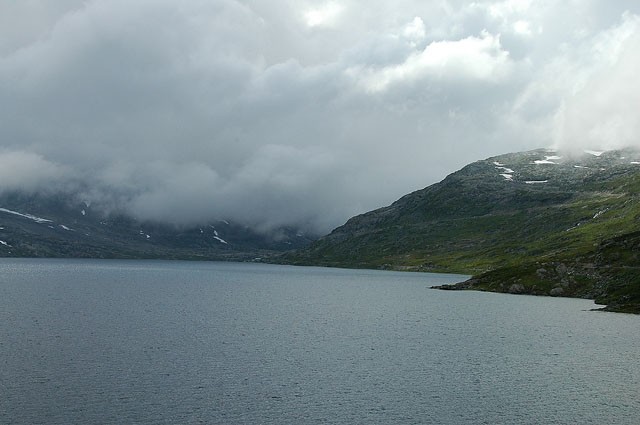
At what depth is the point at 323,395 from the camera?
215ft

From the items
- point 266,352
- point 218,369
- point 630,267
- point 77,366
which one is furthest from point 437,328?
point 630,267

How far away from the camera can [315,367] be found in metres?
80.2

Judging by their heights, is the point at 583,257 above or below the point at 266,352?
above

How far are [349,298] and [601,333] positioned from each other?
96839 millimetres

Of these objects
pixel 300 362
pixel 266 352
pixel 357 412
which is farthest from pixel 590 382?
pixel 266 352

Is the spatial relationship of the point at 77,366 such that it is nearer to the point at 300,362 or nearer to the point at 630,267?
the point at 300,362

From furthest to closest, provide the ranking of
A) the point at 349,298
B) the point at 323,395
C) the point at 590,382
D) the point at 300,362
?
the point at 349,298 → the point at 300,362 → the point at 590,382 → the point at 323,395

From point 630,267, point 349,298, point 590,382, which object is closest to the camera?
point 590,382

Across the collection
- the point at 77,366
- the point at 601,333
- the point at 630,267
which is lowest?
the point at 77,366

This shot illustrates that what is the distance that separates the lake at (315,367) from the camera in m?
58.8

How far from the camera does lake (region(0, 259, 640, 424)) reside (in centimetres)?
5875

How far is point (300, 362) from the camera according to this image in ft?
274

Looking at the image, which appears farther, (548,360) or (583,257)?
(583,257)

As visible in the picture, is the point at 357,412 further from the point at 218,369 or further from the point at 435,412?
the point at 218,369
